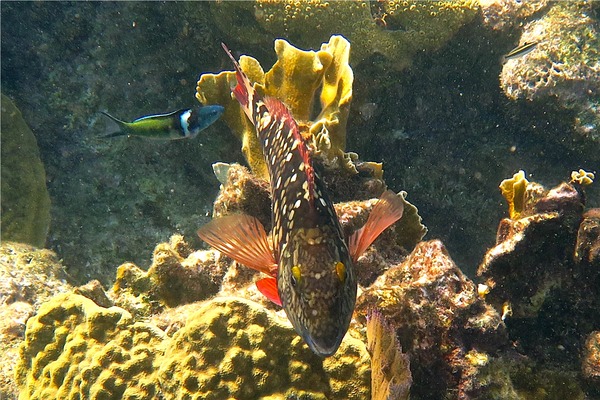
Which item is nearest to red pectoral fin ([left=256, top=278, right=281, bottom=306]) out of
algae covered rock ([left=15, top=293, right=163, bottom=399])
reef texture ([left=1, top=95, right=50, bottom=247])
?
algae covered rock ([left=15, top=293, right=163, bottom=399])

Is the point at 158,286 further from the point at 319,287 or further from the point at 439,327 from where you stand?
the point at 439,327

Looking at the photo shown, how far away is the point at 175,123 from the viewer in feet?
12.9

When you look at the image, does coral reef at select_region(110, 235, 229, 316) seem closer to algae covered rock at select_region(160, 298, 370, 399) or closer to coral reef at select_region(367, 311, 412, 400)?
algae covered rock at select_region(160, 298, 370, 399)

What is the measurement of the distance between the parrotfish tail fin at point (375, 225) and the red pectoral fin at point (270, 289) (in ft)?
1.54

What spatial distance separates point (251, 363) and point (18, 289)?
3.11m

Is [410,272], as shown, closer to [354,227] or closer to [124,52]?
[354,227]

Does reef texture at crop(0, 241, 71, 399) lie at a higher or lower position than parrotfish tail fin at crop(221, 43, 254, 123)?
lower

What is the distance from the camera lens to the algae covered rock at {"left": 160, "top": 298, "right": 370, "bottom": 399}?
7.63ft

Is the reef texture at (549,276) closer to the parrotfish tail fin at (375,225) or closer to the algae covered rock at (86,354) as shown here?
the parrotfish tail fin at (375,225)

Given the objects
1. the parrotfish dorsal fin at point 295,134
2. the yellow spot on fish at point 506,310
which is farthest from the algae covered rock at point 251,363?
the yellow spot on fish at point 506,310

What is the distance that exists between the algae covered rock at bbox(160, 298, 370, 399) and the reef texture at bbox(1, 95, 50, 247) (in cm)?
422

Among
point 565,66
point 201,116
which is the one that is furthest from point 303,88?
point 565,66

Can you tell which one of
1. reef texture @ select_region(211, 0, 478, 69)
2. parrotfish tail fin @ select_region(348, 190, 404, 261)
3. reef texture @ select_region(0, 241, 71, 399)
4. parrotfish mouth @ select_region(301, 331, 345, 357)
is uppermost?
reef texture @ select_region(211, 0, 478, 69)

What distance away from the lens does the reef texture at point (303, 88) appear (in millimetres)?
4156
